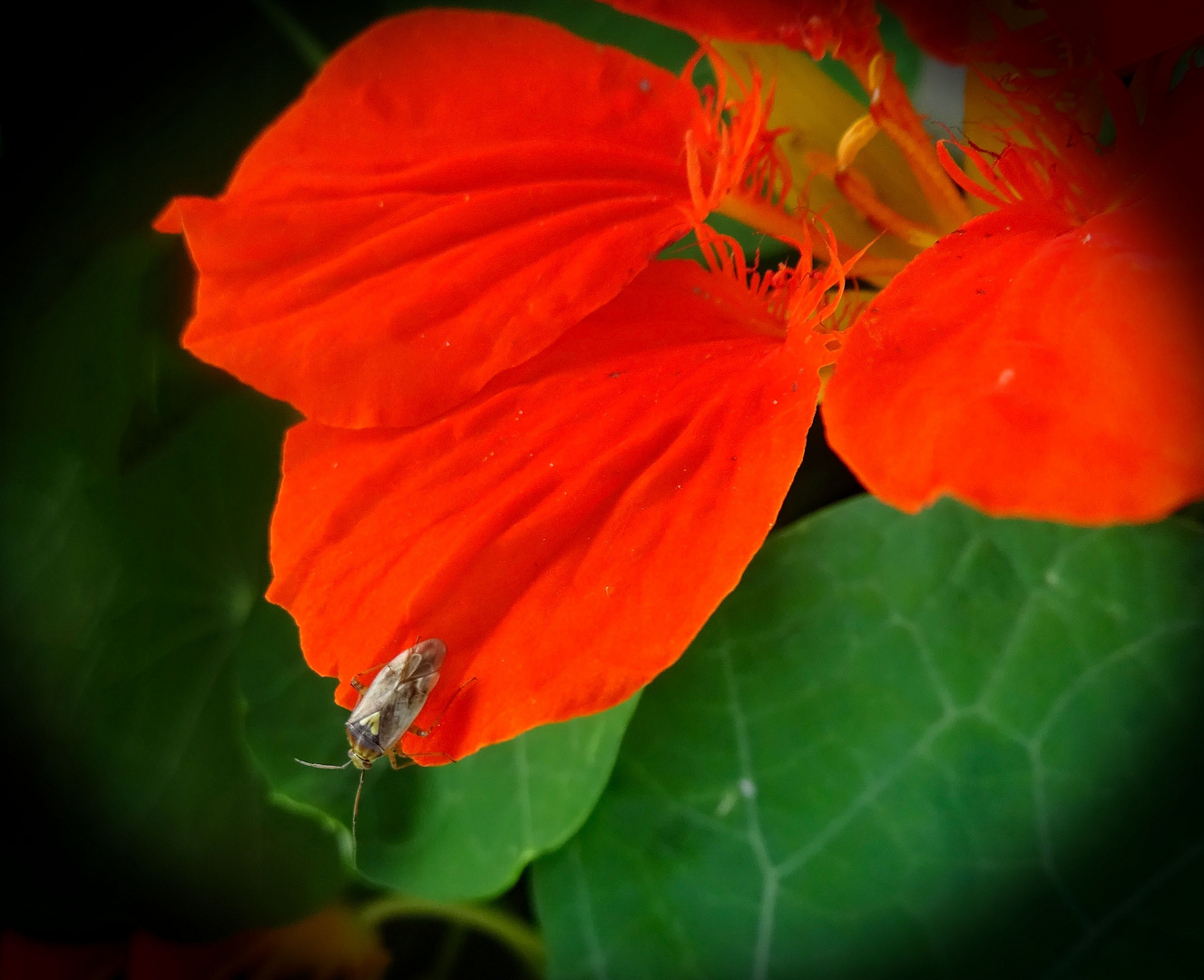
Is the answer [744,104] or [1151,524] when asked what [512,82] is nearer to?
[744,104]

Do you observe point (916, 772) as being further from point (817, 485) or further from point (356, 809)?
point (356, 809)

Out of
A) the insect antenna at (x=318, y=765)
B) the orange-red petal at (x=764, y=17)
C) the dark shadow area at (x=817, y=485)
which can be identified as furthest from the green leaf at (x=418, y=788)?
the orange-red petal at (x=764, y=17)

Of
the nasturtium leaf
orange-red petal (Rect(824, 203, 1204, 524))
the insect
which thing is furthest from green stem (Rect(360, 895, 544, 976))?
orange-red petal (Rect(824, 203, 1204, 524))

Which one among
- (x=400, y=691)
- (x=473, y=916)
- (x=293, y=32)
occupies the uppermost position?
(x=293, y=32)

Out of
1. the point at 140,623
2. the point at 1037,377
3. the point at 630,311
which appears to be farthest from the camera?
the point at 140,623

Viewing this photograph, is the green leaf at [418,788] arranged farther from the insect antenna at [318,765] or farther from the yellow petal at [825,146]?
the yellow petal at [825,146]

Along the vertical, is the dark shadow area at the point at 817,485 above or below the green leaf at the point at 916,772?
above

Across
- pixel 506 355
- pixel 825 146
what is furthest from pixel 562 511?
pixel 825 146

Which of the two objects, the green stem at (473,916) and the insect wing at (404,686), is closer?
the insect wing at (404,686)
